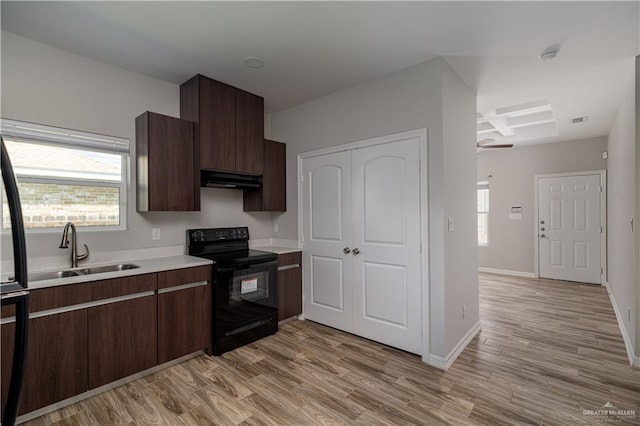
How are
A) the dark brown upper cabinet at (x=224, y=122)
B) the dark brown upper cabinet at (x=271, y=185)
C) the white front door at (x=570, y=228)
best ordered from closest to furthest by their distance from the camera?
the dark brown upper cabinet at (x=224, y=122) → the dark brown upper cabinet at (x=271, y=185) → the white front door at (x=570, y=228)

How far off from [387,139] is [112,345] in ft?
9.45

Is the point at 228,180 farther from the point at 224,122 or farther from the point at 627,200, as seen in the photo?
the point at 627,200

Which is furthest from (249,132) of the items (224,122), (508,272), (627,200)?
(508,272)

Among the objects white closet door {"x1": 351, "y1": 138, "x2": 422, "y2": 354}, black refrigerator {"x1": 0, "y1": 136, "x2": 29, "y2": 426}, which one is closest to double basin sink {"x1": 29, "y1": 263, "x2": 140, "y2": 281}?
black refrigerator {"x1": 0, "y1": 136, "x2": 29, "y2": 426}

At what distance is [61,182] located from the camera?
2.53m

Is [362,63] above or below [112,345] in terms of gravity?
above

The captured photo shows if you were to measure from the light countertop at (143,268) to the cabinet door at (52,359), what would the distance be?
22 cm

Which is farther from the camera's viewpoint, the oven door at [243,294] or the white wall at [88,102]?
the oven door at [243,294]

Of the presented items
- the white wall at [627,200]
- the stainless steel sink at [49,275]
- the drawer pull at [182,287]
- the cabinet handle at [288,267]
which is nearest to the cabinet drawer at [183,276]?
→ the drawer pull at [182,287]

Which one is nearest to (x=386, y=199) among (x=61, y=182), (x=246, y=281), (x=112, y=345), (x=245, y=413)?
(x=246, y=281)

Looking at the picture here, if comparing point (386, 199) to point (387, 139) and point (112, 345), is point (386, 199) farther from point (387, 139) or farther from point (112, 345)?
point (112, 345)

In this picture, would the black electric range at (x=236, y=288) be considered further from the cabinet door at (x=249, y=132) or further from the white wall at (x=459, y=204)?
the white wall at (x=459, y=204)

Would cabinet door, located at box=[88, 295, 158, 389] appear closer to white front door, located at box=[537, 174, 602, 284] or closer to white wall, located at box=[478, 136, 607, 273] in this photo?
white wall, located at box=[478, 136, 607, 273]

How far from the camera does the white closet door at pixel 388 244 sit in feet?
9.25
